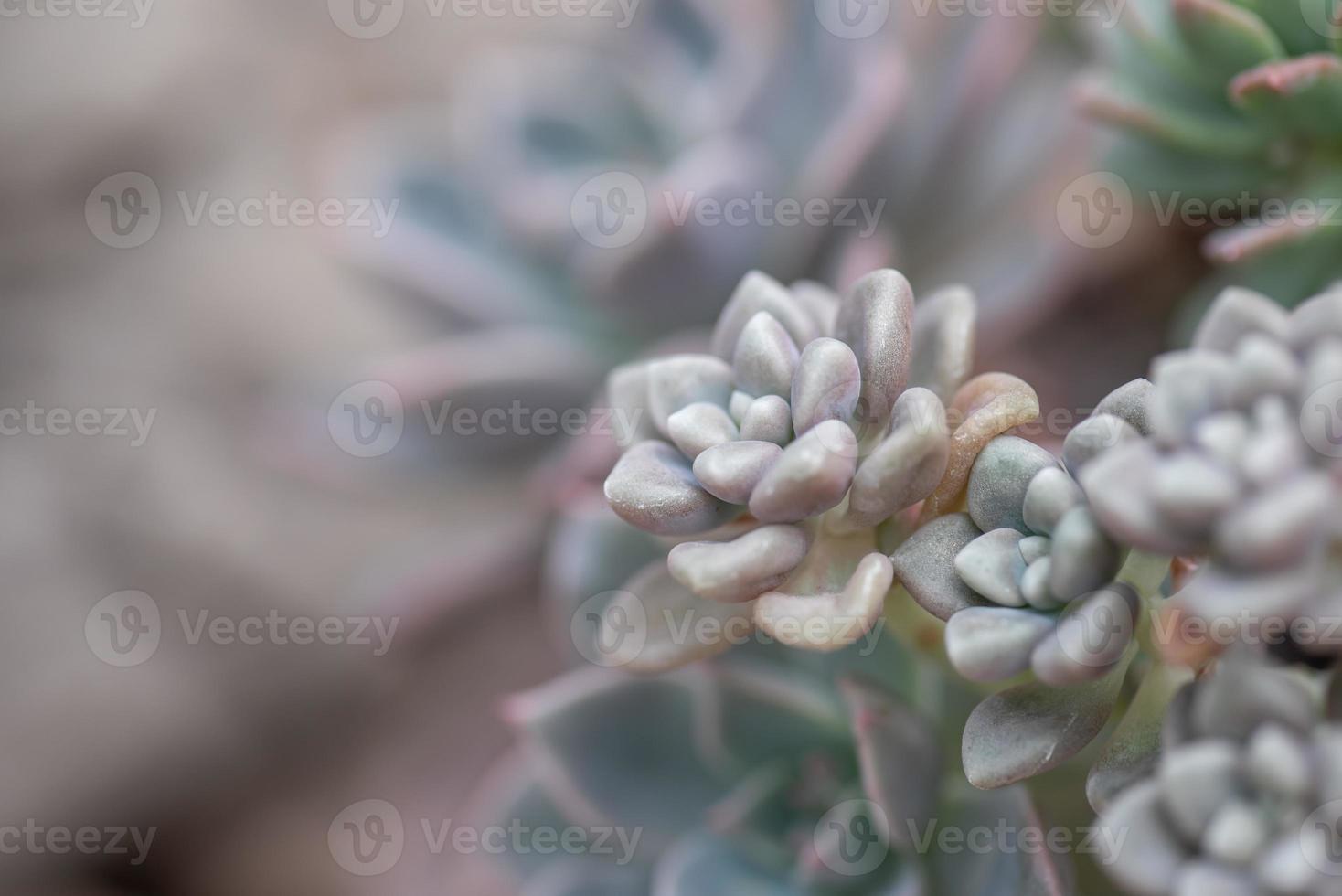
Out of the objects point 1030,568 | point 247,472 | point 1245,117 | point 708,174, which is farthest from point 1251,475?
point 247,472

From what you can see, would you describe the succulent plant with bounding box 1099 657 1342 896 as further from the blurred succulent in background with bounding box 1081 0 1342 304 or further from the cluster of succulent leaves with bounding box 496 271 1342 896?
the blurred succulent in background with bounding box 1081 0 1342 304

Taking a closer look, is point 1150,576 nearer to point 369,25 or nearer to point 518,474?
point 518,474

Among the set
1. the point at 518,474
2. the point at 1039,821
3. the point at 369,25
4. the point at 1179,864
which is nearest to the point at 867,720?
the point at 1039,821

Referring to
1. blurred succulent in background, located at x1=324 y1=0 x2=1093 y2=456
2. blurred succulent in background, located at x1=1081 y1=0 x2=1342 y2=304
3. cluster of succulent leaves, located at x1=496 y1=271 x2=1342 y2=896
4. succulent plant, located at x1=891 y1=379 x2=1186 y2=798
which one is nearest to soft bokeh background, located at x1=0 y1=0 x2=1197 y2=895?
blurred succulent in background, located at x1=324 y1=0 x2=1093 y2=456

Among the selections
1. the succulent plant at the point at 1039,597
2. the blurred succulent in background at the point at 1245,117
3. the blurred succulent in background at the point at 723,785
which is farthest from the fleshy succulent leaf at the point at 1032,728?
the blurred succulent in background at the point at 1245,117

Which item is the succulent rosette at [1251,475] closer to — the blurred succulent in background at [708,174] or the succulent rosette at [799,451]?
the succulent rosette at [799,451]
